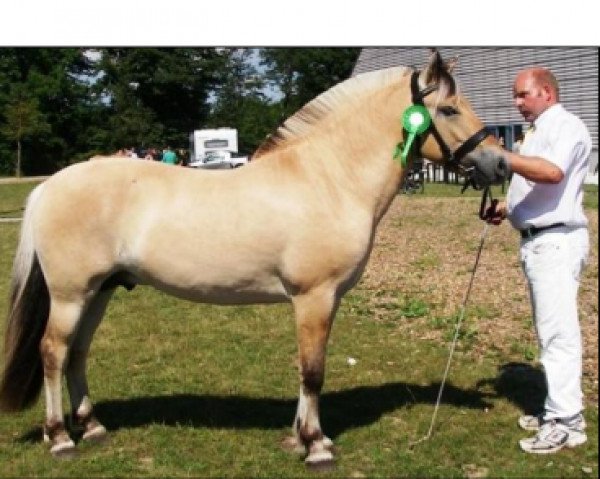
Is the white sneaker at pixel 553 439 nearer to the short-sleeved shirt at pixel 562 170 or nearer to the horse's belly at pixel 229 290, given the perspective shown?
the short-sleeved shirt at pixel 562 170

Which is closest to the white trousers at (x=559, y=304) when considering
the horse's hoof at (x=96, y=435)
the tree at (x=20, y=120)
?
the horse's hoof at (x=96, y=435)

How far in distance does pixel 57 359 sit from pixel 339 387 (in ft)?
8.32

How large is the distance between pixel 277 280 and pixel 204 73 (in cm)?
283

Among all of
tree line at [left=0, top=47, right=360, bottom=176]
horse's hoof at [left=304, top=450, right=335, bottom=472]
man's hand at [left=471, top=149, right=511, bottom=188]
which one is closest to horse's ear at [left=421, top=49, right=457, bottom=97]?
man's hand at [left=471, top=149, right=511, bottom=188]

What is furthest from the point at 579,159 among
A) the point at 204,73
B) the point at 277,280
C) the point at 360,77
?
the point at 204,73

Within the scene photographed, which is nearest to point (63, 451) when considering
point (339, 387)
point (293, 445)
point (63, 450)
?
point (63, 450)

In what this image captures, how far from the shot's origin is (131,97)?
6102 mm

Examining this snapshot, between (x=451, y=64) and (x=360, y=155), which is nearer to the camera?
(x=451, y=64)

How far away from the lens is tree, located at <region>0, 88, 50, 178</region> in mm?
5715

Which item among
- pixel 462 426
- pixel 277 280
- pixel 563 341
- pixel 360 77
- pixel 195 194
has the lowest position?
pixel 462 426

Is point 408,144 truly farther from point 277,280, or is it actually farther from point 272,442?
point 272,442

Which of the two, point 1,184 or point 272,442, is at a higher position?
point 1,184

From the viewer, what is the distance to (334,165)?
13.6ft

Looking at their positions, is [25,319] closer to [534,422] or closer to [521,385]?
[534,422]
